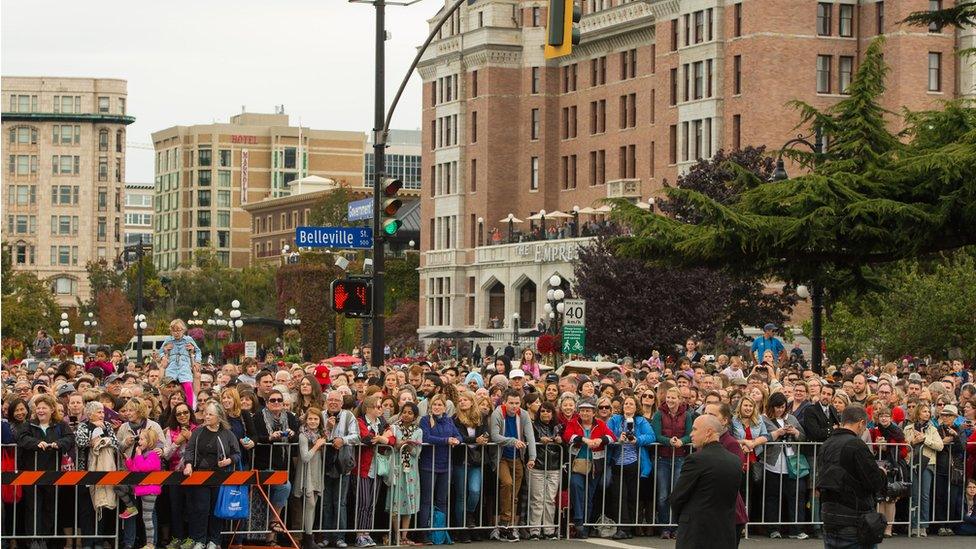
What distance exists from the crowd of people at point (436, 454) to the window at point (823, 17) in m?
60.4

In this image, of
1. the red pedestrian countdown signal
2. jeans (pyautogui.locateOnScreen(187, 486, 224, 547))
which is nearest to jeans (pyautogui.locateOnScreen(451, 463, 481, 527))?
jeans (pyautogui.locateOnScreen(187, 486, 224, 547))

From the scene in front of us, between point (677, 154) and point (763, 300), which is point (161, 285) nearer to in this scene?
point (677, 154)

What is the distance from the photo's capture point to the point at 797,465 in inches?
868

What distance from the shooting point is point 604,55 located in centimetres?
10044

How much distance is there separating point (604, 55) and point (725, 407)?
86.4m

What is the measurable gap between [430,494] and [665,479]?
106 inches

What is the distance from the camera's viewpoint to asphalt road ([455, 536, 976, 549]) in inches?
824

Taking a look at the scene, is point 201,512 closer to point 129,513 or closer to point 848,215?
point 129,513

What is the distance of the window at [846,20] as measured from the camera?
272 feet

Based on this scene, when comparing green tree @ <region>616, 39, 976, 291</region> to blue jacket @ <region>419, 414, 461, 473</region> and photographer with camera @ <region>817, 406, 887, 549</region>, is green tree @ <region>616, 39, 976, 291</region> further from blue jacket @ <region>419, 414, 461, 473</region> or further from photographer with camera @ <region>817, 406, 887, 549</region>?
photographer with camera @ <region>817, 406, 887, 549</region>

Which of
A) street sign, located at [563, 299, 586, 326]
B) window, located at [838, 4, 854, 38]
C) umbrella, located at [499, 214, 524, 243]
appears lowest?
street sign, located at [563, 299, 586, 326]

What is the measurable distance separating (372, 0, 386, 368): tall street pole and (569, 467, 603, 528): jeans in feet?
13.0

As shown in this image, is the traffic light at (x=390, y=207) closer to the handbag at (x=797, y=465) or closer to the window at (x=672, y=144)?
the handbag at (x=797, y=465)

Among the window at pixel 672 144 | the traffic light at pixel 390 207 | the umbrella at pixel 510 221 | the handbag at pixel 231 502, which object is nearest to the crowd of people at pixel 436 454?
the handbag at pixel 231 502
